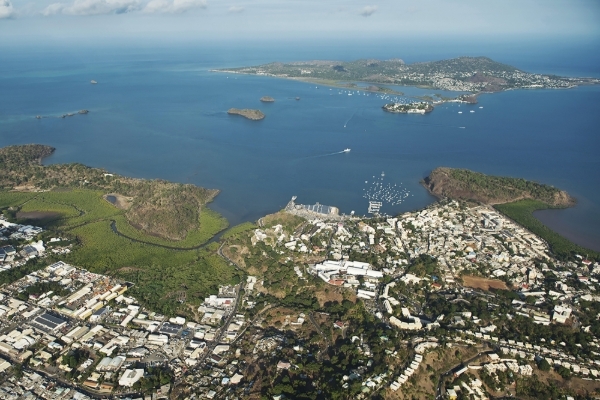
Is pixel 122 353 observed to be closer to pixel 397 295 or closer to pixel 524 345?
pixel 397 295

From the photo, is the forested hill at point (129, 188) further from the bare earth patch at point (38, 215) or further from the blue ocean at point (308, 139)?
the bare earth patch at point (38, 215)

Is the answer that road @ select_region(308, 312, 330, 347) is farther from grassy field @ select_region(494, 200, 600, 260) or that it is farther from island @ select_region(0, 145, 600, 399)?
grassy field @ select_region(494, 200, 600, 260)

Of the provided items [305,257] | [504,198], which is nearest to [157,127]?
[305,257]

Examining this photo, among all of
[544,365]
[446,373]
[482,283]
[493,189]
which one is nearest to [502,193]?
[493,189]

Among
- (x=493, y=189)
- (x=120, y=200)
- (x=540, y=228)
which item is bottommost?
(x=540, y=228)

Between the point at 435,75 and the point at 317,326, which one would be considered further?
the point at 435,75

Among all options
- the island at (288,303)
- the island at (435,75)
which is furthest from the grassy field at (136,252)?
the island at (435,75)

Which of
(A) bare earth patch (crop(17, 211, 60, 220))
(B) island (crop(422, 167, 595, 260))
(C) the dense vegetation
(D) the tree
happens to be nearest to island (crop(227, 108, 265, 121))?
(C) the dense vegetation

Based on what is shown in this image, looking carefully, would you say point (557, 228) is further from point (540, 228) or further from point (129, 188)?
point (129, 188)
